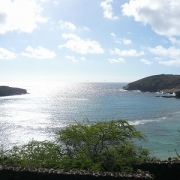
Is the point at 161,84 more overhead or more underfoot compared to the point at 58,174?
more overhead

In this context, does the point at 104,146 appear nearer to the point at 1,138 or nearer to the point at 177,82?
the point at 1,138

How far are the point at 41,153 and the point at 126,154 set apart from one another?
7.28 metres

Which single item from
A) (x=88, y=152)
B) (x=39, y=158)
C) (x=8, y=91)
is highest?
(x=8, y=91)

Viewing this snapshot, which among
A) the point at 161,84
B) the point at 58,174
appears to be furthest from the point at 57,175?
the point at 161,84

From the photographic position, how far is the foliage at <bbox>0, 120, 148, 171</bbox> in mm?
19797

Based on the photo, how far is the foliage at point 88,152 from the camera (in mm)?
19797

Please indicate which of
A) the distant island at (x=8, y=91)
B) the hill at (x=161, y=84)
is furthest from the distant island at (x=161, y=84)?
the distant island at (x=8, y=91)

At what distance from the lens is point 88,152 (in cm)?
2167

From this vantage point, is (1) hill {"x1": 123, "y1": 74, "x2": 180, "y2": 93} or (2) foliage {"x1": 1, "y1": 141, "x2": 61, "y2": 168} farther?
(1) hill {"x1": 123, "y1": 74, "x2": 180, "y2": 93}

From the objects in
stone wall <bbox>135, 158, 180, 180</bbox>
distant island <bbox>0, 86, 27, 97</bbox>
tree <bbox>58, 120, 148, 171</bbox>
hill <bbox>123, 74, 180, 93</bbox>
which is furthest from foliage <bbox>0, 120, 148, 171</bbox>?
hill <bbox>123, 74, 180, 93</bbox>

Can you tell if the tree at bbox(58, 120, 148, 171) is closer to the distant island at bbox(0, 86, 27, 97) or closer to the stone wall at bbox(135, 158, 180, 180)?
the stone wall at bbox(135, 158, 180, 180)

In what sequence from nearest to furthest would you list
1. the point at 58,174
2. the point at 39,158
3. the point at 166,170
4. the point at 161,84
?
the point at 58,174 < the point at 166,170 < the point at 39,158 < the point at 161,84

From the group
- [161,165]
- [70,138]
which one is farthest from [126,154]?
[70,138]

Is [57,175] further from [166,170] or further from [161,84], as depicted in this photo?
[161,84]
